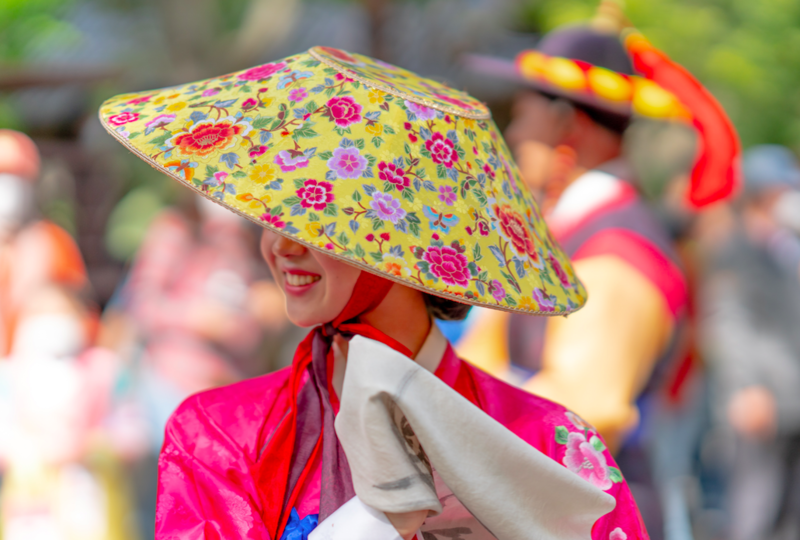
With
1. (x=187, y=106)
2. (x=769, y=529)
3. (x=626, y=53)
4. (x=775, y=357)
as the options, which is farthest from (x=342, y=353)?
(x=769, y=529)

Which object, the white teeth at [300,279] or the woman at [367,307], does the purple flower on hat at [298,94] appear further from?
the white teeth at [300,279]

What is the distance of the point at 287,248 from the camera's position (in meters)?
1.36

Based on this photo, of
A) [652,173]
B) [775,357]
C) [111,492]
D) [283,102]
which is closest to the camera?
[283,102]

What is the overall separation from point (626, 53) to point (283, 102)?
2.12 metres

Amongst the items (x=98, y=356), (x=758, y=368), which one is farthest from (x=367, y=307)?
(x=758, y=368)

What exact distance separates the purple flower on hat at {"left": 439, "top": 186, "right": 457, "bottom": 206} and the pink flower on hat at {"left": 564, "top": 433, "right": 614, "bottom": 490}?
49 centimetres

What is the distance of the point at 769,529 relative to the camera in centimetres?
435

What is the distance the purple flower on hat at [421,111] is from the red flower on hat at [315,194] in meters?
0.20

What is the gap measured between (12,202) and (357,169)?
3.19m

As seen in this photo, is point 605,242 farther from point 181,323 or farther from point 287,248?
point 181,323

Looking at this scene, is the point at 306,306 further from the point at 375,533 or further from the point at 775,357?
the point at 775,357

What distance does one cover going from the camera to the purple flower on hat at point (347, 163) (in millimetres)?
1184

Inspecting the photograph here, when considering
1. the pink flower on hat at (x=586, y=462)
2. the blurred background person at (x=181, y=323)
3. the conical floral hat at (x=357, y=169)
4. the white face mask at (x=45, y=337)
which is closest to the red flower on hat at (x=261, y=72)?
the conical floral hat at (x=357, y=169)

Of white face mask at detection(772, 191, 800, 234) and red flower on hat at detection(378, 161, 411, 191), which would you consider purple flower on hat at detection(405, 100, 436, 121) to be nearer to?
red flower on hat at detection(378, 161, 411, 191)
